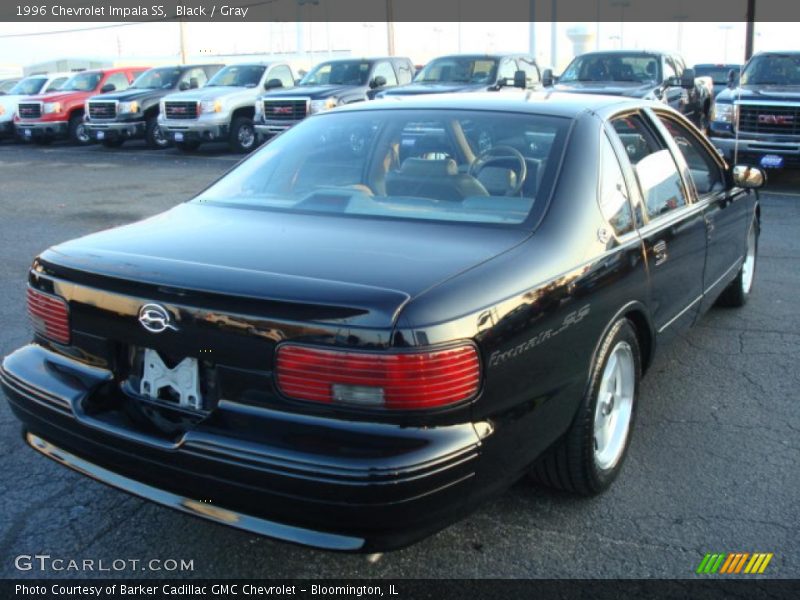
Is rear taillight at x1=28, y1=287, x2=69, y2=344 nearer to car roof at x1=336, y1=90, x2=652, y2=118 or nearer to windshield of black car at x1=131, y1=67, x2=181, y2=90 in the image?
car roof at x1=336, y1=90, x2=652, y2=118

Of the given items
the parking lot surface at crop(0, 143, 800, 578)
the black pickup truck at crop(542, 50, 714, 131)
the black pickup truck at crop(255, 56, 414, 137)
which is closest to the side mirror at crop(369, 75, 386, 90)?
the black pickup truck at crop(255, 56, 414, 137)

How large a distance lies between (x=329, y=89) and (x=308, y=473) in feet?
50.2

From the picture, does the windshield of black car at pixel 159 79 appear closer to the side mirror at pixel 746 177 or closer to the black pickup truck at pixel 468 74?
the black pickup truck at pixel 468 74

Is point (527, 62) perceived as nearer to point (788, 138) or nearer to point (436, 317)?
point (788, 138)

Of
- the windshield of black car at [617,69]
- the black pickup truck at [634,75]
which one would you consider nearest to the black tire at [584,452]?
the black pickup truck at [634,75]

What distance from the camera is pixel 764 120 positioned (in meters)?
11.4

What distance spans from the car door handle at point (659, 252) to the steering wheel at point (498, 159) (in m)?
0.69

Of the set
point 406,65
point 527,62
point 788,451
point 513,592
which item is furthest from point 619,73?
point 513,592

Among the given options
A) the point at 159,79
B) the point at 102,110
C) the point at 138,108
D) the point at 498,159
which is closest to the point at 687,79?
the point at 498,159

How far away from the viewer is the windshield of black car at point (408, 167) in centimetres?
340

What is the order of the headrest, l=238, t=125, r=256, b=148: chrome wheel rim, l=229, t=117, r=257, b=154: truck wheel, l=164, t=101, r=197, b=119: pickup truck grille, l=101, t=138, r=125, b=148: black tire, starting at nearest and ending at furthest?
the headrest < l=164, t=101, r=197, b=119: pickup truck grille < l=229, t=117, r=257, b=154: truck wheel < l=238, t=125, r=256, b=148: chrome wheel rim < l=101, t=138, r=125, b=148: black tire

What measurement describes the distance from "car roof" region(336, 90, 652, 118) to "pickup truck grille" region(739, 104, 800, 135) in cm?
814

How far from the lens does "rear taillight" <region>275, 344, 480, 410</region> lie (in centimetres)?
238

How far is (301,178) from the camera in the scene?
3.85m
